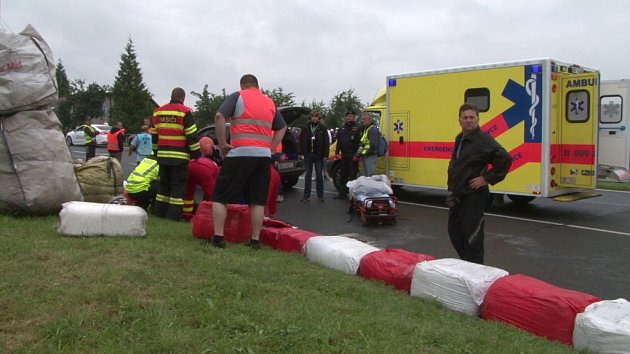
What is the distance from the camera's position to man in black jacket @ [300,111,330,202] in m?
11.5

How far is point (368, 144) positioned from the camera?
444 inches

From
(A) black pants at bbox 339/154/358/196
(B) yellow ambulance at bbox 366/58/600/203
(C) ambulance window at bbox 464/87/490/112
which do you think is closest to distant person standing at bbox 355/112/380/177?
(A) black pants at bbox 339/154/358/196

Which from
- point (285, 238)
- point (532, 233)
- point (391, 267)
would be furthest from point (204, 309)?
point (532, 233)

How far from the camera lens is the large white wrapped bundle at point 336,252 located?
4.91 metres

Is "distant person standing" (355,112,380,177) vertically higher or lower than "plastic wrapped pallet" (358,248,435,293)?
higher

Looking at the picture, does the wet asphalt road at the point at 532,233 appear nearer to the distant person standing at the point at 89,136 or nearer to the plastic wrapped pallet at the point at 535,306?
the plastic wrapped pallet at the point at 535,306

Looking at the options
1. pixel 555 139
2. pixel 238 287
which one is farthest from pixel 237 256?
pixel 555 139

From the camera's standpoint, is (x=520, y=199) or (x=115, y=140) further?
(x=115, y=140)

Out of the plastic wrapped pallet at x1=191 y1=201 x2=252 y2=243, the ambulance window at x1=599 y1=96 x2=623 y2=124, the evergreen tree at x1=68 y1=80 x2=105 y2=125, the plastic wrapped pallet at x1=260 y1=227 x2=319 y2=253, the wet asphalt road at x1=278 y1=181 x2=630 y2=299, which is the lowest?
the wet asphalt road at x1=278 y1=181 x2=630 y2=299

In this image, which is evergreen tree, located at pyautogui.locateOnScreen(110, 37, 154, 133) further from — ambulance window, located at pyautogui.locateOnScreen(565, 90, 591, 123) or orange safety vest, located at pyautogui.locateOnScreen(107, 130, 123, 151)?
ambulance window, located at pyautogui.locateOnScreen(565, 90, 591, 123)

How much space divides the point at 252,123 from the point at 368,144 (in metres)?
6.11

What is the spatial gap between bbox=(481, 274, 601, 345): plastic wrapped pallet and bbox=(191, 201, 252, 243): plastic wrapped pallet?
8.53 feet

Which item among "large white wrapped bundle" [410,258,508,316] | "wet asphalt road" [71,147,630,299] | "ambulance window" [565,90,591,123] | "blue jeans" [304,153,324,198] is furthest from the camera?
"blue jeans" [304,153,324,198]

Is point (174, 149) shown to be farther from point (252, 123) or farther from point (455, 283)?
point (455, 283)
